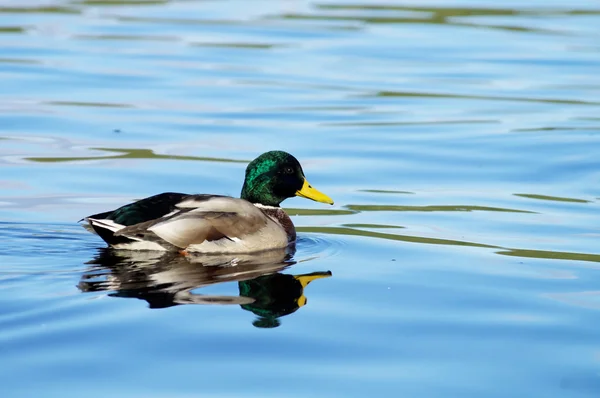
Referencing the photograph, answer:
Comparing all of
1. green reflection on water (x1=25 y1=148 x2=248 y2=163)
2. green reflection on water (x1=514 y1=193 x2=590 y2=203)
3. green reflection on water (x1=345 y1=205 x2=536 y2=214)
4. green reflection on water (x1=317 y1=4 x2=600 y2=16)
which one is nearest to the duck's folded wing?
green reflection on water (x1=345 y1=205 x2=536 y2=214)

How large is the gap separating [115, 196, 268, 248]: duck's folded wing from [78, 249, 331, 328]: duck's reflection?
0.15m

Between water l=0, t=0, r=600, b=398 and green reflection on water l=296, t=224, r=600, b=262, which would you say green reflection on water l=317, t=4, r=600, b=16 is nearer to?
water l=0, t=0, r=600, b=398

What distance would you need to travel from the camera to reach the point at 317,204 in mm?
12078

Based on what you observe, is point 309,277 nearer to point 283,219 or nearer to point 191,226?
point 191,226

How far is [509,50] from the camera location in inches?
881

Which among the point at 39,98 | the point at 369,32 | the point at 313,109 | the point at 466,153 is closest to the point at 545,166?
the point at 466,153

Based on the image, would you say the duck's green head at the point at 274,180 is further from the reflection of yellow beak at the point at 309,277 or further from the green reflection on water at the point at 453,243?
the reflection of yellow beak at the point at 309,277

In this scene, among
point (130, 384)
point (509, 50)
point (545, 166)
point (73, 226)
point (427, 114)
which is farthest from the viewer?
point (509, 50)

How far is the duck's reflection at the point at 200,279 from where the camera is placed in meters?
7.84

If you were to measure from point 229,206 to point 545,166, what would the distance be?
5.01 m

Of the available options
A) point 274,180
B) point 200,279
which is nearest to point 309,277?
point 200,279

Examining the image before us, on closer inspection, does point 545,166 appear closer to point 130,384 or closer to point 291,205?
point 291,205

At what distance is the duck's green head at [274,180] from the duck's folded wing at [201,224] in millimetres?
732

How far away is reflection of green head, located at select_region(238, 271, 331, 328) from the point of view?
760 centimetres
